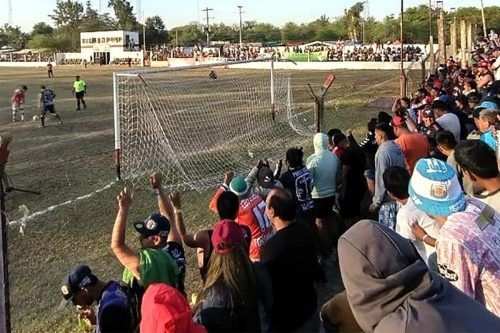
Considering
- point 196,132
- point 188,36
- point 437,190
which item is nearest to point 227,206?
point 437,190

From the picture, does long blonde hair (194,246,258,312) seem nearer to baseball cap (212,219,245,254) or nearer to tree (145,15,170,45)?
baseball cap (212,219,245,254)

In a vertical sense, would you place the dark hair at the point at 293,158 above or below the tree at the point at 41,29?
below

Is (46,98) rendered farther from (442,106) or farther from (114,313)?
(114,313)

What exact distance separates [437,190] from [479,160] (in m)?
0.77

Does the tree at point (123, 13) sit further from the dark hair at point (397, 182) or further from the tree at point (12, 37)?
the dark hair at point (397, 182)

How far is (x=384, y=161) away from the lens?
20.9 ft

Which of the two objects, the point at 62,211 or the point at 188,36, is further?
the point at 188,36

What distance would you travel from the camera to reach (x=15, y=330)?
18.6ft

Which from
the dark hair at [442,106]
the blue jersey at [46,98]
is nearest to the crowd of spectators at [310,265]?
the dark hair at [442,106]

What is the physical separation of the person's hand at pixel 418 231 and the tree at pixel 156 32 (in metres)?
112

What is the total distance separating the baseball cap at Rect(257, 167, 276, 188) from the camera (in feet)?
19.3

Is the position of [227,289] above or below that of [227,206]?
below

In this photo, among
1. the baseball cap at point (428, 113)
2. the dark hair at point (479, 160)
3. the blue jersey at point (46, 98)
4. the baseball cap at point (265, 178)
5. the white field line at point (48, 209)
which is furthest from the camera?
the blue jersey at point (46, 98)

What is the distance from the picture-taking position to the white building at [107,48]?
288 ft
